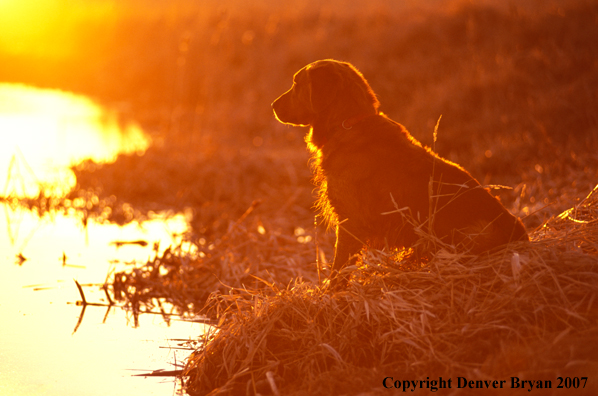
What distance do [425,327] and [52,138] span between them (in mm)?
10252

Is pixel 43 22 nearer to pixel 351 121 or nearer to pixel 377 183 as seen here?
pixel 351 121

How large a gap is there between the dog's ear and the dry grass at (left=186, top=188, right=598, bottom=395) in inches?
44.0

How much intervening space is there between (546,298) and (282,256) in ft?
9.26

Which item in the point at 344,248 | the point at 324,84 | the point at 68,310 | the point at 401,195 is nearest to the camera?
the point at 401,195

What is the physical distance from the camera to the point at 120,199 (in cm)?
880

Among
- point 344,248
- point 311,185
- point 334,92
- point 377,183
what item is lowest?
point 344,248

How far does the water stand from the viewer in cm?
376

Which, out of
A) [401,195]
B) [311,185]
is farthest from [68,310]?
[311,185]

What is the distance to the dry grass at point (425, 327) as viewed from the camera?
10.0ft

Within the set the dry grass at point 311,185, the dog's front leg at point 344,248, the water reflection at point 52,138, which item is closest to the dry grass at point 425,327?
the dry grass at point 311,185

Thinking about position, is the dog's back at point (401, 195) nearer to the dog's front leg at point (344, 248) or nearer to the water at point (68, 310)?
the dog's front leg at point (344, 248)

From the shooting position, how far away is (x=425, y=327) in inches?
136

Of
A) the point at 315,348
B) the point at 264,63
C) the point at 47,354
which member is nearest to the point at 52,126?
the point at 264,63

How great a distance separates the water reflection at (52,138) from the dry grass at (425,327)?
4.66 metres
